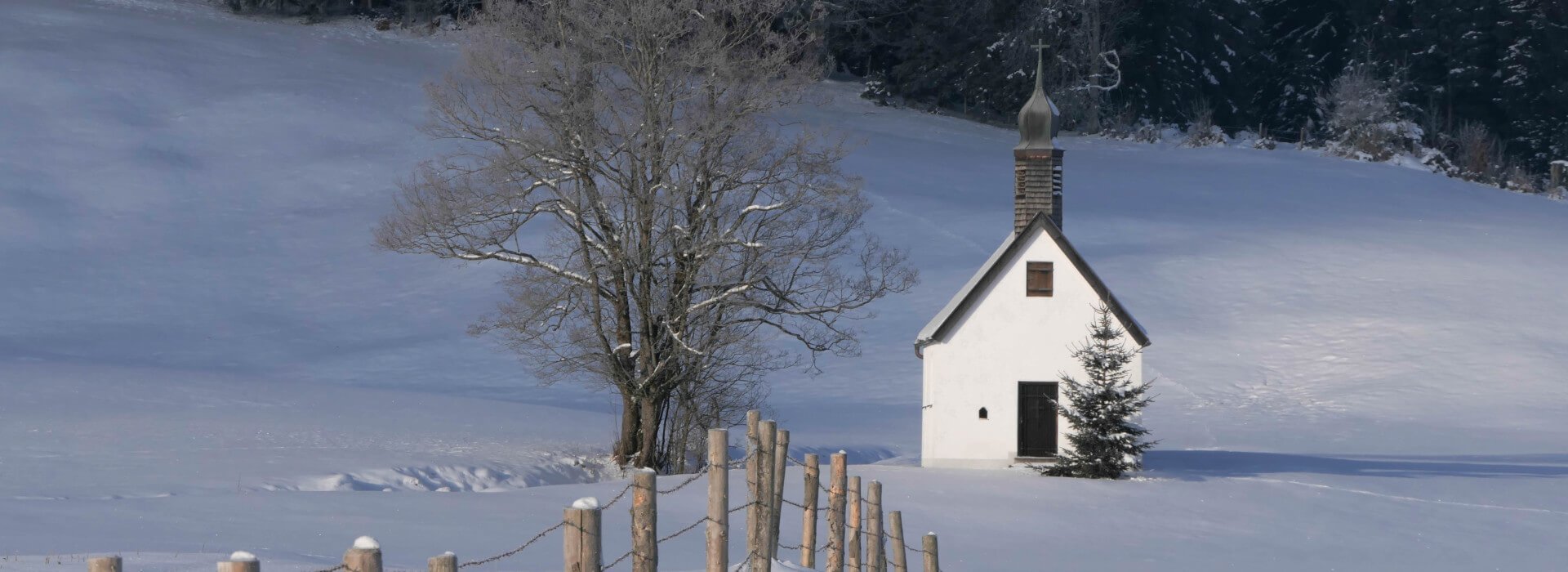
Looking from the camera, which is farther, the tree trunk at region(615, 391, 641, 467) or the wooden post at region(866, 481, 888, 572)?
the tree trunk at region(615, 391, 641, 467)

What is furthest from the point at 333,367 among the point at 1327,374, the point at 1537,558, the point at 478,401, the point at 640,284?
the point at 1537,558

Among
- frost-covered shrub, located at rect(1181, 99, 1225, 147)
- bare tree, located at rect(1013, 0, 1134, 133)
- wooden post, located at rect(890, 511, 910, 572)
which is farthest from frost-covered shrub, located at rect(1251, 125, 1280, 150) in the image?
wooden post, located at rect(890, 511, 910, 572)

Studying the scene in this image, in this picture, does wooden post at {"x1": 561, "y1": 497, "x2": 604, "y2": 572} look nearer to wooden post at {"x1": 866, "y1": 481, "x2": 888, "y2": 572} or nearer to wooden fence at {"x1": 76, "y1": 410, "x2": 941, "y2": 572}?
wooden fence at {"x1": 76, "y1": 410, "x2": 941, "y2": 572}

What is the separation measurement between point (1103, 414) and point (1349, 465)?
5.72 meters

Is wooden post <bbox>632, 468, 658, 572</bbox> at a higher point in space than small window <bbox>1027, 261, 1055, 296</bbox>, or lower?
lower

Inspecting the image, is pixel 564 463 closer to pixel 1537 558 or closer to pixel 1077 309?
pixel 1077 309

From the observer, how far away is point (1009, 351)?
26078 millimetres

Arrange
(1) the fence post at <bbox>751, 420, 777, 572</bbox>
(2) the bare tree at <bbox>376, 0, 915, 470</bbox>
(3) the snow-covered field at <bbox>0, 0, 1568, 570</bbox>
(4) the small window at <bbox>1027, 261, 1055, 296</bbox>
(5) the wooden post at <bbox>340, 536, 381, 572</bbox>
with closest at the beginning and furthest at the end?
1. (5) the wooden post at <bbox>340, 536, 381, 572</bbox>
2. (1) the fence post at <bbox>751, 420, 777, 572</bbox>
3. (3) the snow-covered field at <bbox>0, 0, 1568, 570</bbox>
4. (2) the bare tree at <bbox>376, 0, 915, 470</bbox>
5. (4) the small window at <bbox>1027, 261, 1055, 296</bbox>

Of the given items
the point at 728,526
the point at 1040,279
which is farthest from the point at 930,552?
the point at 1040,279

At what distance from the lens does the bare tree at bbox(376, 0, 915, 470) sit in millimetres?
24047

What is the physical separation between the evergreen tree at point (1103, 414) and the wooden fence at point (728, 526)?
8.29 m

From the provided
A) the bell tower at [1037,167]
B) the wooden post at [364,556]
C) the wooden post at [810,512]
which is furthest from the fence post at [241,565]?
the bell tower at [1037,167]

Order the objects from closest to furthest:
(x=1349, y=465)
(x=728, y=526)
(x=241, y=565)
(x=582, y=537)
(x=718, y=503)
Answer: (x=241, y=565) → (x=582, y=537) → (x=718, y=503) → (x=728, y=526) → (x=1349, y=465)

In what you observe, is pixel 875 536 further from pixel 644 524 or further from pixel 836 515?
pixel 644 524
